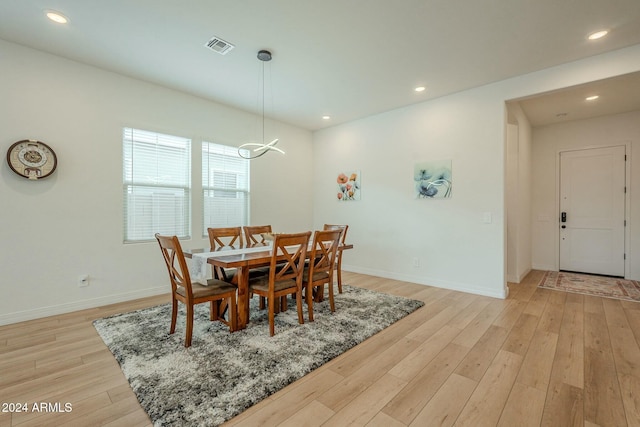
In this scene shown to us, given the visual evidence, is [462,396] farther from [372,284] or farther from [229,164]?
[229,164]

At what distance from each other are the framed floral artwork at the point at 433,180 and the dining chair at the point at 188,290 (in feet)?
10.6

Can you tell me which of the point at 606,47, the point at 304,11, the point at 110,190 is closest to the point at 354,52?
the point at 304,11

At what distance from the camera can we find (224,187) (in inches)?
183

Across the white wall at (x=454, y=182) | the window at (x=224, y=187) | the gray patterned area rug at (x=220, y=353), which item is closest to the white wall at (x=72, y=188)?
the window at (x=224, y=187)

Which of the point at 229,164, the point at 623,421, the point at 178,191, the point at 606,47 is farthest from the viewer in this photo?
the point at 229,164

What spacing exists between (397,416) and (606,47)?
13.3ft

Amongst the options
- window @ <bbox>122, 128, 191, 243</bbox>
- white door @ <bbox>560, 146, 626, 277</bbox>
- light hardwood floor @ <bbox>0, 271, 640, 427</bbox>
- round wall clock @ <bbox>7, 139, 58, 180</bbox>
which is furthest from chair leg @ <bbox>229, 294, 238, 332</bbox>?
white door @ <bbox>560, 146, 626, 277</bbox>

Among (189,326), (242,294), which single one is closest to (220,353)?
(189,326)

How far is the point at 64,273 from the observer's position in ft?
10.5

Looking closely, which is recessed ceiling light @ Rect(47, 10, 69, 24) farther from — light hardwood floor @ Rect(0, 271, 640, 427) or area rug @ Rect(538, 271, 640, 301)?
area rug @ Rect(538, 271, 640, 301)

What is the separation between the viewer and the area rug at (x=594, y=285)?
388 centimetres

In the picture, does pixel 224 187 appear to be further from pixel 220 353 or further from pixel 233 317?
pixel 220 353

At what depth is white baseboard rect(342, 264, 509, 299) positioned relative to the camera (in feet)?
12.4

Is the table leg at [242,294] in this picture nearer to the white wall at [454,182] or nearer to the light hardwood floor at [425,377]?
the light hardwood floor at [425,377]
